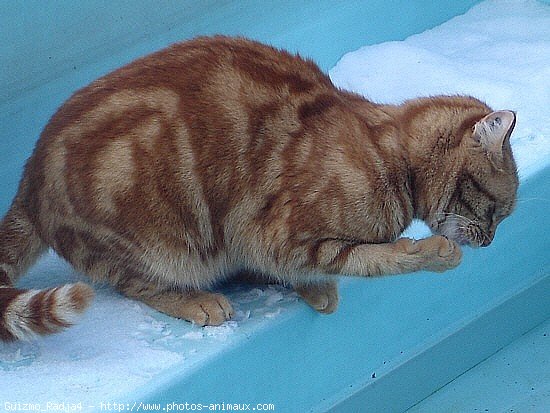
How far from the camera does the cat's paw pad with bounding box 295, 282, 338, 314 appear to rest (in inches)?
84.2

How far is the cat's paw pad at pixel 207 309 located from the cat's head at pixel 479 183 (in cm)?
45

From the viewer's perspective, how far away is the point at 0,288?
197 cm

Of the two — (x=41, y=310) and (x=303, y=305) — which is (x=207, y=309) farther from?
(x=41, y=310)

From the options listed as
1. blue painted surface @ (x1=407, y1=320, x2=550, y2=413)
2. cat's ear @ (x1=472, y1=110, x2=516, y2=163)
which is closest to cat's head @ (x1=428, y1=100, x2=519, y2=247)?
cat's ear @ (x1=472, y1=110, x2=516, y2=163)

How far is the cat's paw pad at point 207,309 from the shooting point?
6.84 ft

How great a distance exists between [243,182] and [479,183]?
18.1 inches

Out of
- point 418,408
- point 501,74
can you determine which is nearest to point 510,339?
point 418,408

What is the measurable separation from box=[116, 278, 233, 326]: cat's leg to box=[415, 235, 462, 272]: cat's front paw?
411mm

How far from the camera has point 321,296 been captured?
7.02 ft

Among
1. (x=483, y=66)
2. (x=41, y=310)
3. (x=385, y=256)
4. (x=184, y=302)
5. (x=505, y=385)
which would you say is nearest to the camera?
(x=41, y=310)

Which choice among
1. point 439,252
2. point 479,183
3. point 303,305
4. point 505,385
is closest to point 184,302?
point 303,305

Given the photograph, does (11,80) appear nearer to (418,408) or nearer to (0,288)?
(0,288)

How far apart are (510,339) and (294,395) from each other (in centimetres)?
79

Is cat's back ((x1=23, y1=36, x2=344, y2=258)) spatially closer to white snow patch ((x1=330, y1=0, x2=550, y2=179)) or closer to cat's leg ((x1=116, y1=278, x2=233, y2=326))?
cat's leg ((x1=116, y1=278, x2=233, y2=326))
